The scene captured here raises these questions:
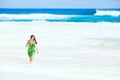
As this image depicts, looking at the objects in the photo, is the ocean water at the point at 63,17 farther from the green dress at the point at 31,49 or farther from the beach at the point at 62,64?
the green dress at the point at 31,49

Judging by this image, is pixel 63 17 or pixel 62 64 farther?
pixel 63 17

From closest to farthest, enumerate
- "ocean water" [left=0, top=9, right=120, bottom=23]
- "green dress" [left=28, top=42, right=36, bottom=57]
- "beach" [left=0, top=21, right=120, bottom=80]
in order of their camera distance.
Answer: "beach" [left=0, top=21, right=120, bottom=80]
"green dress" [left=28, top=42, right=36, bottom=57]
"ocean water" [left=0, top=9, right=120, bottom=23]

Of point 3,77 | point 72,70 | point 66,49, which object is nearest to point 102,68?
point 72,70

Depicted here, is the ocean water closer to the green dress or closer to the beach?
the beach

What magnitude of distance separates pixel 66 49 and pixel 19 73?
7.00 m

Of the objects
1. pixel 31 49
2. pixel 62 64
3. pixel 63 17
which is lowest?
pixel 62 64

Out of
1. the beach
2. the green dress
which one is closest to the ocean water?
the beach

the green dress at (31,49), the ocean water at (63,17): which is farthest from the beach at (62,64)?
the ocean water at (63,17)

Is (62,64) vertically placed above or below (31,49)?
below

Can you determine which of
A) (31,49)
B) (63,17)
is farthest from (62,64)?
(63,17)

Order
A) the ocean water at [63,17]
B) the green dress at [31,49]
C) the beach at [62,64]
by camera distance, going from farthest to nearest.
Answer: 1. the ocean water at [63,17]
2. the green dress at [31,49]
3. the beach at [62,64]

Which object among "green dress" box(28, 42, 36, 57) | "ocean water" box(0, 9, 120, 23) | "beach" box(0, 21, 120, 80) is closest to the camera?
"beach" box(0, 21, 120, 80)

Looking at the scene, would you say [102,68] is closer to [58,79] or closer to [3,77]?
[58,79]

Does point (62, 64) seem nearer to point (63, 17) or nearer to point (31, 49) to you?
point (31, 49)
